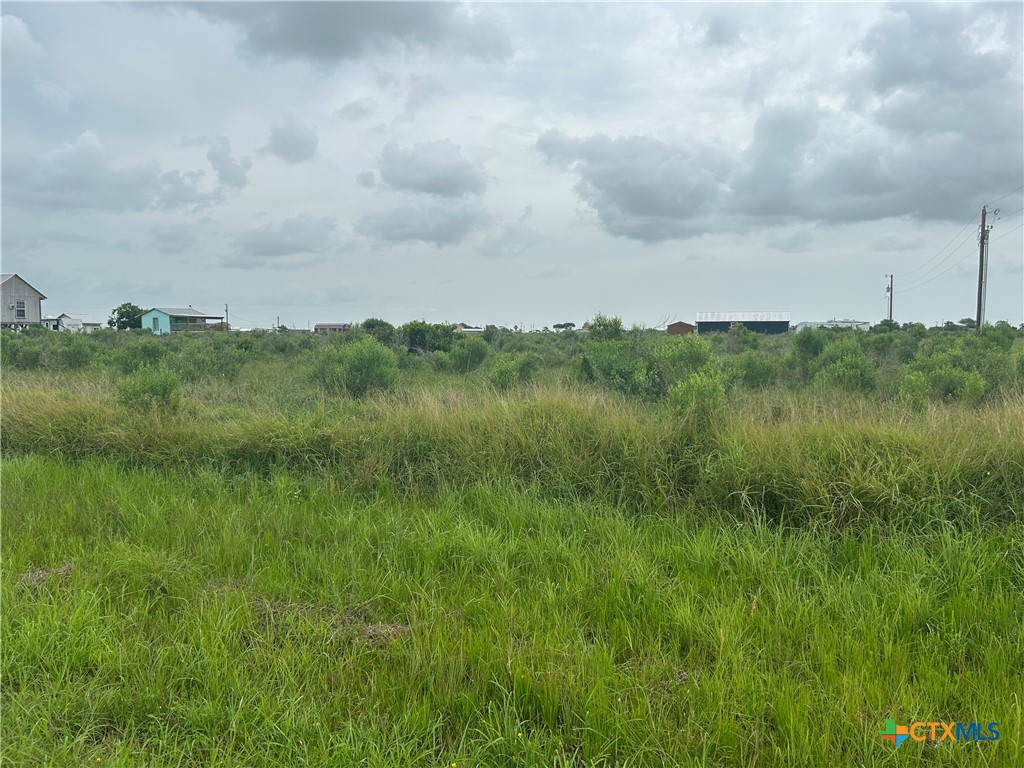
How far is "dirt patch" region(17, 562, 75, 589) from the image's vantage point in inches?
145

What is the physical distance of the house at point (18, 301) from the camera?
5688 centimetres

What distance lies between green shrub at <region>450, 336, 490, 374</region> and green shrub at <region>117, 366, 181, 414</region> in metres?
9.84

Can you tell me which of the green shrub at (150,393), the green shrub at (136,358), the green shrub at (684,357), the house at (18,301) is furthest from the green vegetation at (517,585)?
the house at (18,301)

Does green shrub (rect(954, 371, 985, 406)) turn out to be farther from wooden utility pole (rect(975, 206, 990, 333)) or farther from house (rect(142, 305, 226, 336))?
house (rect(142, 305, 226, 336))

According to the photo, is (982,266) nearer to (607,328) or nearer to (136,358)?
(607,328)

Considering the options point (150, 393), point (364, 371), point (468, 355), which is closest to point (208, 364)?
point (468, 355)

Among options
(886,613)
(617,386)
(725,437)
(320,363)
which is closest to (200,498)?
(725,437)

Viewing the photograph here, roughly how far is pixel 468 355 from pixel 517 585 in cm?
1457

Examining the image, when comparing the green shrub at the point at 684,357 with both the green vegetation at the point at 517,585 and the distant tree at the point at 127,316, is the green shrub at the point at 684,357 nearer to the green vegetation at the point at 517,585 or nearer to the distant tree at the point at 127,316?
the green vegetation at the point at 517,585

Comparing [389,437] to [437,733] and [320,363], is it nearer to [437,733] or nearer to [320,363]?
[437,733]

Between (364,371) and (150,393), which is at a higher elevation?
(364,371)

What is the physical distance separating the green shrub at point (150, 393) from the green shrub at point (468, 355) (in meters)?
9.84

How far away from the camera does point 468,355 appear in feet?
59.3

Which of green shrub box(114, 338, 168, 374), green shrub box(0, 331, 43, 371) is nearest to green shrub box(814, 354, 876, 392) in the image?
green shrub box(114, 338, 168, 374)
